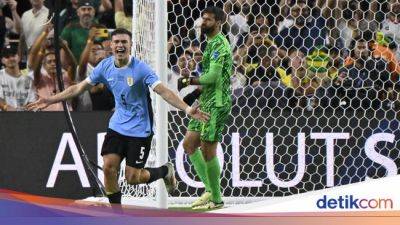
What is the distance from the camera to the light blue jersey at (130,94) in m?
10.7

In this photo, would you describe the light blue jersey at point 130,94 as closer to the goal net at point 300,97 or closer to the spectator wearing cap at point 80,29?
the goal net at point 300,97

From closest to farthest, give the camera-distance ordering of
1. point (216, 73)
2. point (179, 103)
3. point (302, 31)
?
point (179, 103) → point (216, 73) → point (302, 31)

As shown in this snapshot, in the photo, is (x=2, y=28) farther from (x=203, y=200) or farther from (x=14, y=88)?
(x=203, y=200)

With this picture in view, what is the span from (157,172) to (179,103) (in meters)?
1.14

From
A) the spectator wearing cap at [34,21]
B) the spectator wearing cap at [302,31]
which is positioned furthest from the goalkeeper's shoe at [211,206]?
the spectator wearing cap at [34,21]

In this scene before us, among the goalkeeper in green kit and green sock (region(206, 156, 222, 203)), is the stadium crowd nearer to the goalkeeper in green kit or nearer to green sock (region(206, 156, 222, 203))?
the goalkeeper in green kit

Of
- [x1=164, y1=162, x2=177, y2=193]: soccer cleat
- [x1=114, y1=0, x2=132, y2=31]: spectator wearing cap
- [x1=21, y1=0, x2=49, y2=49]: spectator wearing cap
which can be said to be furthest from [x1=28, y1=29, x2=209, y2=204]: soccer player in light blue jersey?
[x1=21, y1=0, x2=49, y2=49]: spectator wearing cap

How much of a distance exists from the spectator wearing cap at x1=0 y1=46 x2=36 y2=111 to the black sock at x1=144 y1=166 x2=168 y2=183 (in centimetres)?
384

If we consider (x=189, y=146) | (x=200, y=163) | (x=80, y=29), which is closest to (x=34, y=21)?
(x=80, y=29)

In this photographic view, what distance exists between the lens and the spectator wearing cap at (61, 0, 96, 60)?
49.1 feet

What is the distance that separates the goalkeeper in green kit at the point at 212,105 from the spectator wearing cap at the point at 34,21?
3743mm

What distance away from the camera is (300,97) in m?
13.3

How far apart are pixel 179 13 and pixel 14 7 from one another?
2.86 meters

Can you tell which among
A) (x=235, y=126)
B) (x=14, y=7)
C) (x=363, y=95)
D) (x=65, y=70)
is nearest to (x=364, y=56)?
(x=363, y=95)
